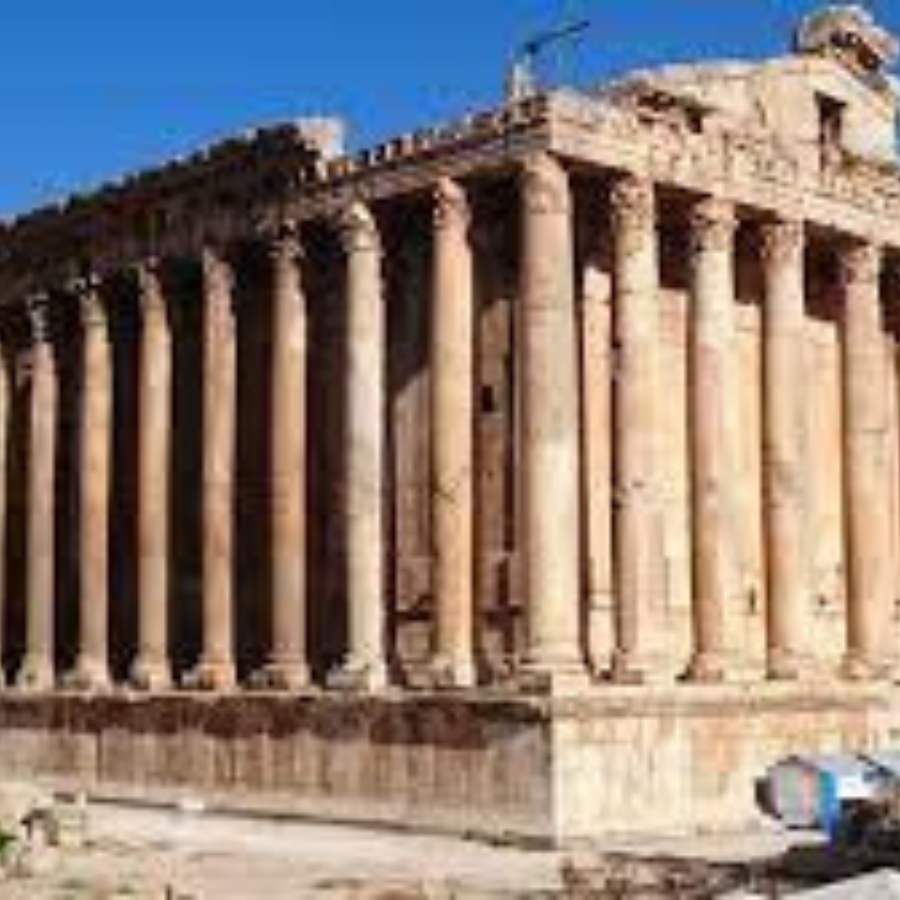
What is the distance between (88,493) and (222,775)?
5986 millimetres

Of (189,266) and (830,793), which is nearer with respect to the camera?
(830,793)

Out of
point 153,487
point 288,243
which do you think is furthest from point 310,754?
point 288,243

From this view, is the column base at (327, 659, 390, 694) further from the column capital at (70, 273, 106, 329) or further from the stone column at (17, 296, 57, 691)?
the column capital at (70, 273, 106, 329)

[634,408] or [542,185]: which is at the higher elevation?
[542,185]

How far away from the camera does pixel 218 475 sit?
31922 mm

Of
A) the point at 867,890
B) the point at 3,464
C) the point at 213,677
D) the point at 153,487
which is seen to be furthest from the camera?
the point at 3,464

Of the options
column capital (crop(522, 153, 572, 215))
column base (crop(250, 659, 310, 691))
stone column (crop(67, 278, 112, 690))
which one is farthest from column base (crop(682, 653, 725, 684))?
stone column (crop(67, 278, 112, 690))

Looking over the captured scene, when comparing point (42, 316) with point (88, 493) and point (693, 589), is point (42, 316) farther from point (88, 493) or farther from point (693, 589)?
point (693, 589)

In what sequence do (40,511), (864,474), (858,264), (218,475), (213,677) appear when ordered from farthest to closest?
(40,511) < (858,264) < (218,475) < (864,474) < (213,677)

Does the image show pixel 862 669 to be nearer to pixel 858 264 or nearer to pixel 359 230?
pixel 858 264

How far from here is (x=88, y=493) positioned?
3466cm

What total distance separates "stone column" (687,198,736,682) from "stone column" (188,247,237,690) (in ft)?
22.4

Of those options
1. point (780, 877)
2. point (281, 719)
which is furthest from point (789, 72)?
point (780, 877)

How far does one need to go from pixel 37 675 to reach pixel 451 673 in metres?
10.4
